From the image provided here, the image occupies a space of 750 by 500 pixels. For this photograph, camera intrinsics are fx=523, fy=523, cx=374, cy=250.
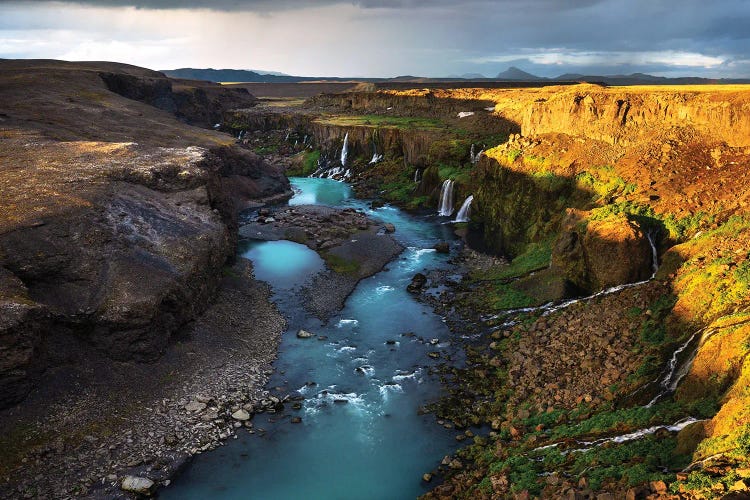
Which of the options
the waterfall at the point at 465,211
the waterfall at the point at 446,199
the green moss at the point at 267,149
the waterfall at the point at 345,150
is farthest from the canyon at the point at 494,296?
the green moss at the point at 267,149

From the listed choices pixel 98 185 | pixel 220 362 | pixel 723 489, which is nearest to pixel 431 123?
pixel 98 185

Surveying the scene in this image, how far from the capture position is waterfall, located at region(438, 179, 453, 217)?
60.2 m

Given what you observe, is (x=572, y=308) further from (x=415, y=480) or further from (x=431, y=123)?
(x=431, y=123)

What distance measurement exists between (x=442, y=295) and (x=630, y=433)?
21260 millimetres

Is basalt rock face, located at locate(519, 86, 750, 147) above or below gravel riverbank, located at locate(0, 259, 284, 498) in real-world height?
above

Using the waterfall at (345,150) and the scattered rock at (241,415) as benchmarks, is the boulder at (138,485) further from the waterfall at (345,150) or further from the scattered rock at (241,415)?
the waterfall at (345,150)

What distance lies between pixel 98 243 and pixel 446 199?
39.2m

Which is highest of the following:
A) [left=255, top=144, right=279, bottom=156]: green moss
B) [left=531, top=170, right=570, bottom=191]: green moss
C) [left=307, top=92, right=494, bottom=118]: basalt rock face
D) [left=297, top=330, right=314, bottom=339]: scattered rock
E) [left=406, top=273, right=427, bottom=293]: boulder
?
[left=307, top=92, right=494, bottom=118]: basalt rock face

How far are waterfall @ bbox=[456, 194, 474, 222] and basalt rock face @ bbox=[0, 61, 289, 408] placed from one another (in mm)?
23858

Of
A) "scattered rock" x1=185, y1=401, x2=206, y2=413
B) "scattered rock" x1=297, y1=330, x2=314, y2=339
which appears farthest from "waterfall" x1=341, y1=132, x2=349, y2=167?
"scattered rock" x1=185, y1=401, x2=206, y2=413

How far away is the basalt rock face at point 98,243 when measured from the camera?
85.9ft

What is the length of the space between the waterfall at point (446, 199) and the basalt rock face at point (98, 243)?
2419 centimetres

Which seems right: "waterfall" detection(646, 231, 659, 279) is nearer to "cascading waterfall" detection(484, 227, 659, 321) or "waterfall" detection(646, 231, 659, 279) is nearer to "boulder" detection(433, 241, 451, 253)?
"cascading waterfall" detection(484, 227, 659, 321)

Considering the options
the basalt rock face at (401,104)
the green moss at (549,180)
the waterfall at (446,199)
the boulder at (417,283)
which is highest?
the basalt rock face at (401,104)
